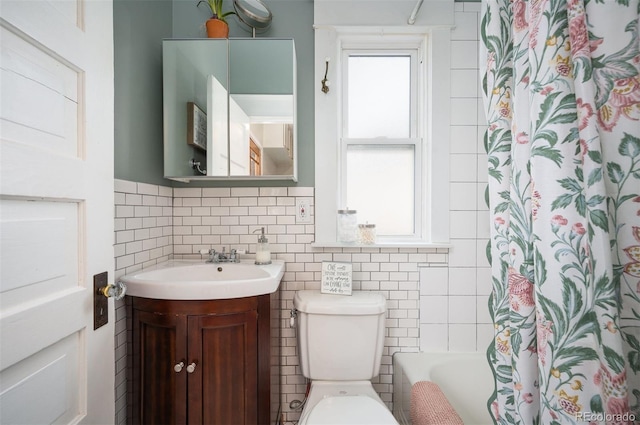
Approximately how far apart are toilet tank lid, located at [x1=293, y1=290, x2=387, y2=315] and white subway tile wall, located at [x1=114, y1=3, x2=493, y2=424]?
0.58 ft

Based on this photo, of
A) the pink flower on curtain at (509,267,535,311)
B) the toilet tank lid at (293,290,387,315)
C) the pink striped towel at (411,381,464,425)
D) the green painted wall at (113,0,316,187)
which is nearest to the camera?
the pink flower on curtain at (509,267,535,311)

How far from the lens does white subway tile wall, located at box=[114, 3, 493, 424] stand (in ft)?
5.11

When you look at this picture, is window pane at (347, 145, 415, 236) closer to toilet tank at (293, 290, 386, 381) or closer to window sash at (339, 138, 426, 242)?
window sash at (339, 138, 426, 242)

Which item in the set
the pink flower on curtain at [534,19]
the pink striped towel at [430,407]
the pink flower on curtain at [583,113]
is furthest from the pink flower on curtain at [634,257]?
the pink striped towel at [430,407]

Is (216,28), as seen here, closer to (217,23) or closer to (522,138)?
(217,23)

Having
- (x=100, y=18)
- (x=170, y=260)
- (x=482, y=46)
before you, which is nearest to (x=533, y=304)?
(x=482, y=46)

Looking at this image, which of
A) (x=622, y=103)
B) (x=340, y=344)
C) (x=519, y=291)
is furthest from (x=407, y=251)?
(x=622, y=103)

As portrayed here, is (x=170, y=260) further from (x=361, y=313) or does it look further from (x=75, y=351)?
(x=361, y=313)

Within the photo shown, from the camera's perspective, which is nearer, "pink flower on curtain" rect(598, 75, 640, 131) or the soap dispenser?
"pink flower on curtain" rect(598, 75, 640, 131)

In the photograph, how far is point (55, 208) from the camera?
2.01ft

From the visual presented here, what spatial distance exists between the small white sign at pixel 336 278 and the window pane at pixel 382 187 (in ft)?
1.13

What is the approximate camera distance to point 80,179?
2.19ft

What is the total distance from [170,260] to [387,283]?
49.5 inches

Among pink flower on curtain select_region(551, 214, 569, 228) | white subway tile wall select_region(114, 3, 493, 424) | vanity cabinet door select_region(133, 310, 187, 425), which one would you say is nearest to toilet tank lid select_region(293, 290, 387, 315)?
white subway tile wall select_region(114, 3, 493, 424)
